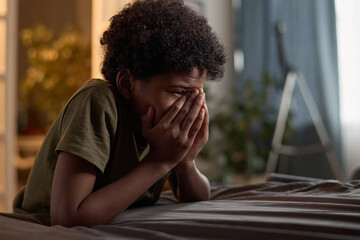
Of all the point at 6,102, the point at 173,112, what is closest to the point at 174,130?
the point at 173,112

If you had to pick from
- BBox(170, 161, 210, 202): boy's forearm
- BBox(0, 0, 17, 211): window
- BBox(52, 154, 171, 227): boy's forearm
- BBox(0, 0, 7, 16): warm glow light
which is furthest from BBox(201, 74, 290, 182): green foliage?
BBox(52, 154, 171, 227): boy's forearm

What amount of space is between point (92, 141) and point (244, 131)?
316 centimetres

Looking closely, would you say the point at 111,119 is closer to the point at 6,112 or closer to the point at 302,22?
the point at 6,112

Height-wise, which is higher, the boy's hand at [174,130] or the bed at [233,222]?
the boy's hand at [174,130]

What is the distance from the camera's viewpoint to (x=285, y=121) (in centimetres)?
390

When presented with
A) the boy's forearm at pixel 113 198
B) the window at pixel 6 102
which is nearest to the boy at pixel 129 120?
the boy's forearm at pixel 113 198

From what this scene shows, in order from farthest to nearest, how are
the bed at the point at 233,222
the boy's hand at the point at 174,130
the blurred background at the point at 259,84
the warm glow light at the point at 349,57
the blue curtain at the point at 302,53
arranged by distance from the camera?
the blue curtain at the point at 302,53
the warm glow light at the point at 349,57
the blurred background at the point at 259,84
the boy's hand at the point at 174,130
the bed at the point at 233,222

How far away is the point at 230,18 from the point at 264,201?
12.1 ft

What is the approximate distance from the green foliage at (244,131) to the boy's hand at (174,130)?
2.76m

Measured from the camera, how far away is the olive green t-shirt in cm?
97

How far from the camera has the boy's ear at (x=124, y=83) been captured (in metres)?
1.14

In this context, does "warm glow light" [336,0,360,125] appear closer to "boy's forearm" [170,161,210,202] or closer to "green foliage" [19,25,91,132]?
"green foliage" [19,25,91,132]

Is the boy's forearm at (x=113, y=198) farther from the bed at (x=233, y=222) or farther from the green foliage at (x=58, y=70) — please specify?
the green foliage at (x=58, y=70)

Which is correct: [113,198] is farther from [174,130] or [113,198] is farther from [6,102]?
[6,102]
